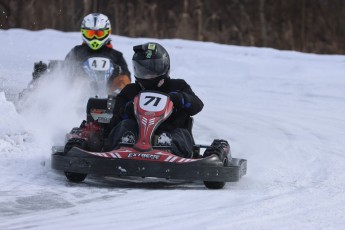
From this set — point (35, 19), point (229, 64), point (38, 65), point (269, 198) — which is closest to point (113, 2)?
point (35, 19)

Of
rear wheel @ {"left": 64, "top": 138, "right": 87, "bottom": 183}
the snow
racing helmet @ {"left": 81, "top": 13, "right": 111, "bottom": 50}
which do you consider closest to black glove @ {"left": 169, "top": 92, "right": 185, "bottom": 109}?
the snow

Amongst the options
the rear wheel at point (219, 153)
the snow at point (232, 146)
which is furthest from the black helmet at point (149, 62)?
the snow at point (232, 146)

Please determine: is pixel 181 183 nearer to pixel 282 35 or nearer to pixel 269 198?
pixel 269 198

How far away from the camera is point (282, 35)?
18.9m

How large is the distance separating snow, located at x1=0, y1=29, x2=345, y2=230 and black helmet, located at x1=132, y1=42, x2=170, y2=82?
0.96 meters

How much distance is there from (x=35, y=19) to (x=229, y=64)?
5.50m

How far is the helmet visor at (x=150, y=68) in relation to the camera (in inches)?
311

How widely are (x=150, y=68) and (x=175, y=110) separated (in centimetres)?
44

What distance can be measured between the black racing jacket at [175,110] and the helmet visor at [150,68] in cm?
18

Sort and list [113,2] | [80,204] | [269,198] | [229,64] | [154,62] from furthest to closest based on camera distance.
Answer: [113,2] → [229,64] → [154,62] → [269,198] → [80,204]

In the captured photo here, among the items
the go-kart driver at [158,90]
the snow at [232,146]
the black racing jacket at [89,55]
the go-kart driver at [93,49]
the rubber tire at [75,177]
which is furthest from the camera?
the go-kart driver at [93,49]

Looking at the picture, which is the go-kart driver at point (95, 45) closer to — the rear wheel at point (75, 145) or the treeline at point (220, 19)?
the rear wheel at point (75, 145)

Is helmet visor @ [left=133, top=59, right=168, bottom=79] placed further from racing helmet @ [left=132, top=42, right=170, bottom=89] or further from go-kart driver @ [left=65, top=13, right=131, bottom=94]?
go-kart driver @ [left=65, top=13, right=131, bottom=94]

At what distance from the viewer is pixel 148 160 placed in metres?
7.07
